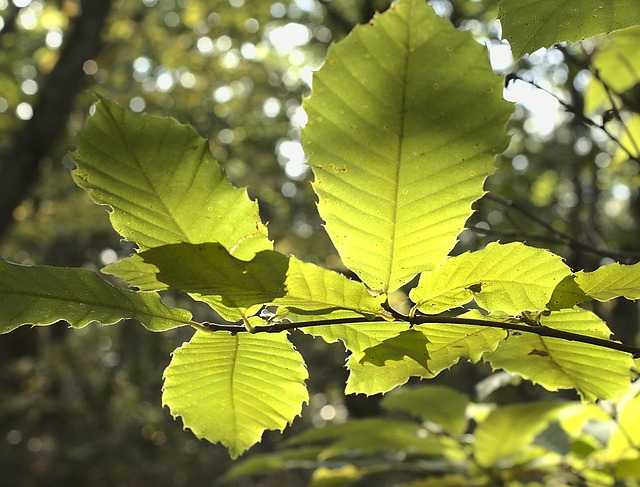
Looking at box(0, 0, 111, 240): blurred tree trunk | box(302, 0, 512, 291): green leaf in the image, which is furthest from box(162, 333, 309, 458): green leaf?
box(0, 0, 111, 240): blurred tree trunk

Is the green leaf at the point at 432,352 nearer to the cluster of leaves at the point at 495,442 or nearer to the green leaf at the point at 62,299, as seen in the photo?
the green leaf at the point at 62,299

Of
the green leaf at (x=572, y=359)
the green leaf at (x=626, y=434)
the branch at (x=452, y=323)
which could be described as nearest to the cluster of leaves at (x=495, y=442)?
the green leaf at (x=626, y=434)

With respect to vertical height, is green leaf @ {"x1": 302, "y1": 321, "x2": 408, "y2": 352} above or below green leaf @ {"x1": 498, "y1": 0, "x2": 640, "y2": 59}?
below

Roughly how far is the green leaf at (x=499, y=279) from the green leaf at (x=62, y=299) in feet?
0.65

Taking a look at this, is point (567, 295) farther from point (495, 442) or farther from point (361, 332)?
point (495, 442)

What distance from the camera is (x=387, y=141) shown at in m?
0.41

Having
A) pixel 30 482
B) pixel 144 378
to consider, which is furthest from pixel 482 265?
pixel 144 378

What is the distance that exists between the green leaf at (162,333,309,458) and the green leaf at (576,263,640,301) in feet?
0.74

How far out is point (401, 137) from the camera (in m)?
0.41

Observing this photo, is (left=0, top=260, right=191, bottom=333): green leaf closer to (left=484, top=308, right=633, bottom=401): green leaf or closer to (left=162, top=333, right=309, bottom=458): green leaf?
(left=162, top=333, right=309, bottom=458): green leaf

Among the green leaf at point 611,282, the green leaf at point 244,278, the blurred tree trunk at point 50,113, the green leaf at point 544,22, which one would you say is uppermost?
the green leaf at point 544,22

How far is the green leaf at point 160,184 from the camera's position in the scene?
0.43 m

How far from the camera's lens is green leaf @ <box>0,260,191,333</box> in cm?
44

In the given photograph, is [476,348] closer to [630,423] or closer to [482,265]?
[482,265]
